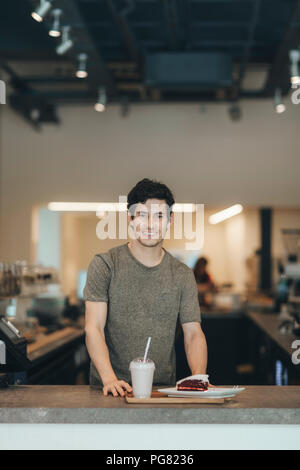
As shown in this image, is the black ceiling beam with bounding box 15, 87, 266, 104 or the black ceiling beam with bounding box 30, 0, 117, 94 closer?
the black ceiling beam with bounding box 30, 0, 117, 94

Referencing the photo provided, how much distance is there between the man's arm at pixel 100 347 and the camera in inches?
83.0

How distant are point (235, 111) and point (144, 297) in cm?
478

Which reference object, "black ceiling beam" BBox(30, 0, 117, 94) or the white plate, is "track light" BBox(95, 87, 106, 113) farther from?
the white plate

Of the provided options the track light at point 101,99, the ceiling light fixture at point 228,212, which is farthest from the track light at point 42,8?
the ceiling light fixture at point 228,212

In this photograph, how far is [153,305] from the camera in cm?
246

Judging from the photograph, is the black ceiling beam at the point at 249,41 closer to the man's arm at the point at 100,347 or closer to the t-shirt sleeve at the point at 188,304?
the t-shirt sleeve at the point at 188,304

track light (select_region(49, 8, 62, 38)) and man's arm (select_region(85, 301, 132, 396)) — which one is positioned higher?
track light (select_region(49, 8, 62, 38))

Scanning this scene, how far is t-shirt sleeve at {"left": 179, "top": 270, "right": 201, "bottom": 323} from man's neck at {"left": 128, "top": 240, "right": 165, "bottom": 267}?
149 millimetres

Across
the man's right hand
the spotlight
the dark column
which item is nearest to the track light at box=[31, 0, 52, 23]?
the man's right hand

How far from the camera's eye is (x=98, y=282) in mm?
2412

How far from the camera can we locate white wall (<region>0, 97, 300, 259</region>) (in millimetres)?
7160

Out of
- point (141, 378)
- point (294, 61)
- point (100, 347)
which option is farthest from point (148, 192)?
point (294, 61)

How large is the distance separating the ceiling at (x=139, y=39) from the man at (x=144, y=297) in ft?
7.47

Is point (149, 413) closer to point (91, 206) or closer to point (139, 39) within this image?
point (139, 39)
